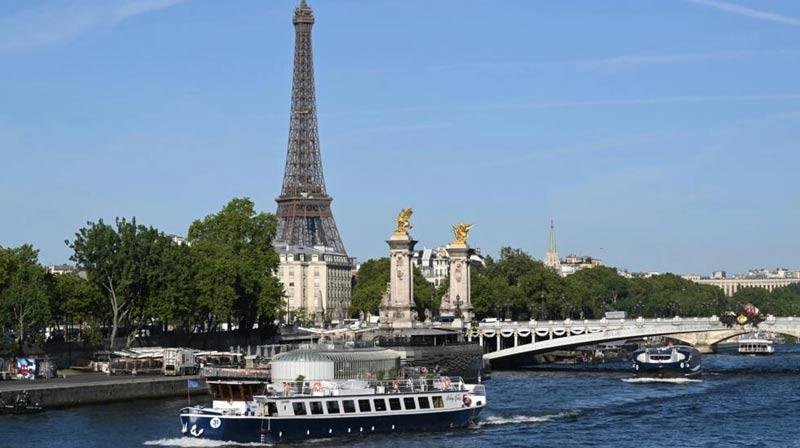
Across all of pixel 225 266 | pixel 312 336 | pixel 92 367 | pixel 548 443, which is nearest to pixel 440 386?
pixel 548 443

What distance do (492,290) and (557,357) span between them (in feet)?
52.7

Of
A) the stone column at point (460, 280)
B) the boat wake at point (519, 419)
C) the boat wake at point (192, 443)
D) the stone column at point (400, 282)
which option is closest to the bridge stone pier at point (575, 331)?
the stone column at point (460, 280)

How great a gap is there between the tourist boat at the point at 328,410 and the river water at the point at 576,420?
2.24ft

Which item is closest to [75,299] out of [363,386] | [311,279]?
[363,386]

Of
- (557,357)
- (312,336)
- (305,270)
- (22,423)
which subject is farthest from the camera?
(305,270)

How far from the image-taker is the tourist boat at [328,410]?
56.7 meters

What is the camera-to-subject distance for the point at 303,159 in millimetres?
174625

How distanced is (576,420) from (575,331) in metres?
42.3

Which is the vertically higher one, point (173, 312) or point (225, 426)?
point (173, 312)

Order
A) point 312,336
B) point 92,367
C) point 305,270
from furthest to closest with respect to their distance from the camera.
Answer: point 305,270
point 312,336
point 92,367

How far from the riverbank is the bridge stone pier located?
31726 mm

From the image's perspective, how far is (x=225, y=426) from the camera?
56375mm

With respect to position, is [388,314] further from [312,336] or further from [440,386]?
[440,386]

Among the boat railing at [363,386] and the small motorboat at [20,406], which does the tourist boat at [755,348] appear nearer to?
the boat railing at [363,386]
